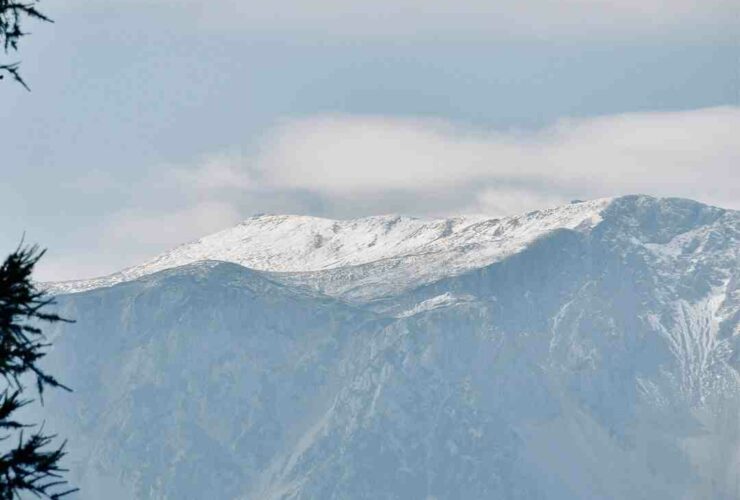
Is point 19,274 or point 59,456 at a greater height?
point 19,274

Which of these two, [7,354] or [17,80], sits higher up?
[17,80]

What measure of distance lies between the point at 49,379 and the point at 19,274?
1.62 metres

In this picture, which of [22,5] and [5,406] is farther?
[22,5]

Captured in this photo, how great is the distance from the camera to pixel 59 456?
2248 cm

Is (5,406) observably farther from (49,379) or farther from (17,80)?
(17,80)

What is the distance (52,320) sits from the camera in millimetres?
23844

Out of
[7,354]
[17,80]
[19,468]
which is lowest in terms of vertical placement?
[19,468]

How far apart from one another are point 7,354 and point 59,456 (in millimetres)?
1458

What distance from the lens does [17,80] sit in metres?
23.9

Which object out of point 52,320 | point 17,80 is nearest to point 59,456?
point 52,320

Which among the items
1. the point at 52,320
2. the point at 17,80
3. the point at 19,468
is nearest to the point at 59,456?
the point at 19,468

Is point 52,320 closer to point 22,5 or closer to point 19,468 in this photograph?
point 19,468

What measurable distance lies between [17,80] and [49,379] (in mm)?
3860

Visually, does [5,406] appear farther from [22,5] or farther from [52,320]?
[22,5]
